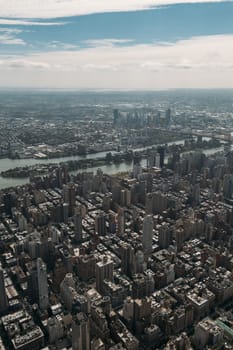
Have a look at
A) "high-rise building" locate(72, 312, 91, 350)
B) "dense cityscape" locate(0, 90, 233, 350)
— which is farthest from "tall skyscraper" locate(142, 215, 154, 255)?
"high-rise building" locate(72, 312, 91, 350)

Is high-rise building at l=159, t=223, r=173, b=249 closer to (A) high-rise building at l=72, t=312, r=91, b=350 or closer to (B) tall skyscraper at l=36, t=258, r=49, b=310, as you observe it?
(B) tall skyscraper at l=36, t=258, r=49, b=310

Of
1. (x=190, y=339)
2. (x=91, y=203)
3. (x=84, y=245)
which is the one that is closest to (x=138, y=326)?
(x=190, y=339)

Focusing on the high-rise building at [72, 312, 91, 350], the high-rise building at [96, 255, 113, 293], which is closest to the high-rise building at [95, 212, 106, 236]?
the high-rise building at [96, 255, 113, 293]

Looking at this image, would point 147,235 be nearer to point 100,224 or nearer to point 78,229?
point 100,224

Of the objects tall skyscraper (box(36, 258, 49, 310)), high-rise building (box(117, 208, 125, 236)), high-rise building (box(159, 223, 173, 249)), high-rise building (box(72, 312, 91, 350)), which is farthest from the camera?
high-rise building (box(117, 208, 125, 236))

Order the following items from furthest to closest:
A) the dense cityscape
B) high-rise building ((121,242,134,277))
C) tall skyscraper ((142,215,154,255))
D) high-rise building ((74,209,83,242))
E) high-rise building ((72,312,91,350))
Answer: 1. high-rise building ((74,209,83,242))
2. tall skyscraper ((142,215,154,255))
3. high-rise building ((121,242,134,277))
4. the dense cityscape
5. high-rise building ((72,312,91,350))

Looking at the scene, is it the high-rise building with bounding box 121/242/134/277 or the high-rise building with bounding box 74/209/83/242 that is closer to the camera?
the high-rise building with bounding box 121/242/134/277

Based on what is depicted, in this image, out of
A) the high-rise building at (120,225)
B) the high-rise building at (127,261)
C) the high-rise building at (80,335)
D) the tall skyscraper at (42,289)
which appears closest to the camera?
the high-rise building at (80,335)

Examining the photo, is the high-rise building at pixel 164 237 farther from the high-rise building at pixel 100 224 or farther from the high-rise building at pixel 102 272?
the high-rise building at pixel 102 272

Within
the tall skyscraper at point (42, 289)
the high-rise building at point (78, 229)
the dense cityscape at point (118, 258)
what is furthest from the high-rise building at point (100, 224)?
the tall skyscraper at point (42, 289)

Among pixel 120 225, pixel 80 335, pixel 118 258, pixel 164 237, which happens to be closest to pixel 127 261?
pixel 118 258

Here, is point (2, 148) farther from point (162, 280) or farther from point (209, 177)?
point (162, 280)
